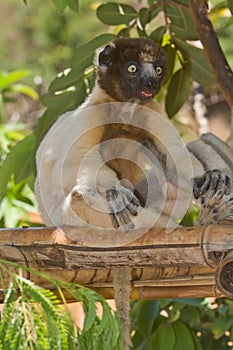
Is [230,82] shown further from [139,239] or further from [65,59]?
[65,59]

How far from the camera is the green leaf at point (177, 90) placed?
3205mm

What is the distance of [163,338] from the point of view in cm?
302

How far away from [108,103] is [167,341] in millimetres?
907

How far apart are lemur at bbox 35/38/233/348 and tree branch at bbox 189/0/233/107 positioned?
→ 167 mm

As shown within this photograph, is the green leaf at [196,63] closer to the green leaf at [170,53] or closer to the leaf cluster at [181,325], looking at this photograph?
the green leaf at [170,53]

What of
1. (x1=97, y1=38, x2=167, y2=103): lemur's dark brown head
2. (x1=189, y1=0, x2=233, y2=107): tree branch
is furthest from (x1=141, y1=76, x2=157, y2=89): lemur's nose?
(x1=189, y1=0, x2=233, y2=107): tree branch

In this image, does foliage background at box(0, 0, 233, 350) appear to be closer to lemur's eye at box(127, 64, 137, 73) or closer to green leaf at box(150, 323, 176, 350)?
green leaf at box(150, 323, 176, 350)

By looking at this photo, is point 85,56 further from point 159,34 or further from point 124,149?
point 124,149

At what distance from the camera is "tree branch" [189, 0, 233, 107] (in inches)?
106

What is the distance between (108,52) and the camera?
2670 millimetres

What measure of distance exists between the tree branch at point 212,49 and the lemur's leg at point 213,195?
385 millimetres

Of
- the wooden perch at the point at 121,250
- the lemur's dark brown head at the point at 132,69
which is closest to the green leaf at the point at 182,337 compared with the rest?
the wooden perch at the point at 121,250

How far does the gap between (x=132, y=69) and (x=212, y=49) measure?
29cm

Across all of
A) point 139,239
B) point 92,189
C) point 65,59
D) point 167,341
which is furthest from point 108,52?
point 65,59
